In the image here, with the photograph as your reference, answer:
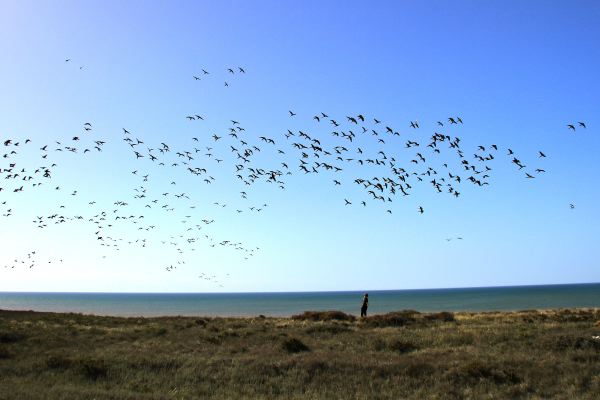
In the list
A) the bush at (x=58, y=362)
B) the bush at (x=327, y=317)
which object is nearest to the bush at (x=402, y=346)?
the bush at (x=58, y=362)

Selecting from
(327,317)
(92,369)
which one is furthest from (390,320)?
(92,369)

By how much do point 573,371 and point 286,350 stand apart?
1160 cm

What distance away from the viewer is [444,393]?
16.3 metres

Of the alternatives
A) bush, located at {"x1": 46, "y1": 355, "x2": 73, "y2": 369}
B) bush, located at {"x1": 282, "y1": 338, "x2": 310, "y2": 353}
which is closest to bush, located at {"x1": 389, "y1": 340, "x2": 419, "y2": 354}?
bush, located at {"x1": 282, "y1": 338, "x2": 310, "y2": 353}

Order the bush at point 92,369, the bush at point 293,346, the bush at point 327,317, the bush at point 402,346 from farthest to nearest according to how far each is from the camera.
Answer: the bush at point 327,317 → the bush at point 293,346 → the bush at point 402,346 → the bush at point 92,369

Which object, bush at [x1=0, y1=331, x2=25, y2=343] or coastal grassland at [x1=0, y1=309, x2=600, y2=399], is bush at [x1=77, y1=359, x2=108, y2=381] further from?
bush at [x1=0, y1=331, x2=25, y2=343]

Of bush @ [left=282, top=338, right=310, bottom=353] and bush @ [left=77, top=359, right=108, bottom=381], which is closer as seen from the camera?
bush @ [left=77, top=359, right=108, bottom=381]

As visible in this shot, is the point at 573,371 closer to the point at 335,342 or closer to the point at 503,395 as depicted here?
the point at 503,395

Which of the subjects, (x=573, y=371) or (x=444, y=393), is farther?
(x=573, y=371)

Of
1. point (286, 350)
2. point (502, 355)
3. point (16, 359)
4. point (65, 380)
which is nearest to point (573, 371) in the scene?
point (502, 355)

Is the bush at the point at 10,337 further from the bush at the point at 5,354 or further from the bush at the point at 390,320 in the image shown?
the bush at the point at 390,320

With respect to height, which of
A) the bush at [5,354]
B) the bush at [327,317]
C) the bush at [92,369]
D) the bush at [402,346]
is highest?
the bush at [402,346]

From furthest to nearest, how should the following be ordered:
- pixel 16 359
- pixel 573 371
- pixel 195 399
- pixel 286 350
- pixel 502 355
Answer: pixel 286 350, pixel 16 359, pixel 502 355, pixel 573 371, pixel 195 399

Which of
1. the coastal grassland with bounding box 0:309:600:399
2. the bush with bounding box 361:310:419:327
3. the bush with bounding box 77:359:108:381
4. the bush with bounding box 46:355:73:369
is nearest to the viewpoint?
the coastal grassland with bounding box 0:309:600:399
